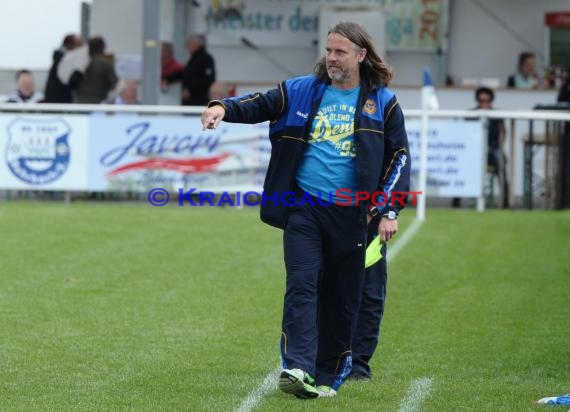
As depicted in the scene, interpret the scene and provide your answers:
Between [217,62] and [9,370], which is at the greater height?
[217,62]

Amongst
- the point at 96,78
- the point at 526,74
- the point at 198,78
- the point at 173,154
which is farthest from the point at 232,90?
the point at 526,74

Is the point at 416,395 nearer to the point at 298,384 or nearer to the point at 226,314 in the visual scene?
the point at 298,384

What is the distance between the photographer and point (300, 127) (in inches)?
289

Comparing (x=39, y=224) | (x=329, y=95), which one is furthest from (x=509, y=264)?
(x=329, y=95)

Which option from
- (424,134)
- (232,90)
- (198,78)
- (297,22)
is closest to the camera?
(424,134)

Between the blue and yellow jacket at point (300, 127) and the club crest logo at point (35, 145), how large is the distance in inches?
450

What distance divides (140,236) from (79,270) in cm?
271

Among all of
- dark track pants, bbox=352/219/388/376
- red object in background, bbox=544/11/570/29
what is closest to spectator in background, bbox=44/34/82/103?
red object in background, bbox=544/11/570/29

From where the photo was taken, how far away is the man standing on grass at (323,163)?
A: 730 centimetres

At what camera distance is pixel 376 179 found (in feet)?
24.3

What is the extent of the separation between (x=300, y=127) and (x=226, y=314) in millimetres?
3367

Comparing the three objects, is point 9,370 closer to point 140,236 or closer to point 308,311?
point 308,311

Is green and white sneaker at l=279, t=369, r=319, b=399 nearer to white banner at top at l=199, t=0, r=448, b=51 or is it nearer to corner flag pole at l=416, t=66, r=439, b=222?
corner flag pole at l=416, t=66, r=439, b=222

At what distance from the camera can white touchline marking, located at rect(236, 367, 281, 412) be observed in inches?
280
